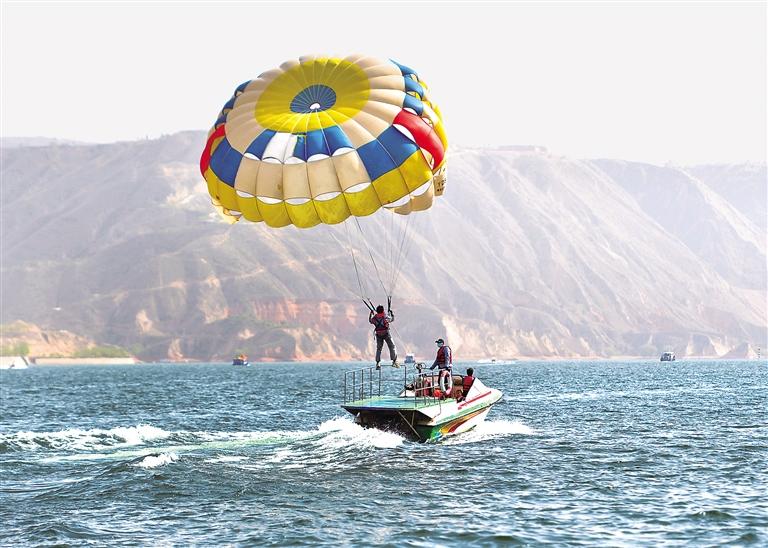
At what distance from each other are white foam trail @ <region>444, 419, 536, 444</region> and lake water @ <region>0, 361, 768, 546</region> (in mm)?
107

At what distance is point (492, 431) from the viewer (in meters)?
40.0

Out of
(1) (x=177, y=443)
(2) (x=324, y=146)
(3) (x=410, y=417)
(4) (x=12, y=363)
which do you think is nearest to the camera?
(2) (x=324, y=146)

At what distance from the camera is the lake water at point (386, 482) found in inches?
875

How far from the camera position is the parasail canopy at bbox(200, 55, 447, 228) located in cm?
3194

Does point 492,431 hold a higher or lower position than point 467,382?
lower

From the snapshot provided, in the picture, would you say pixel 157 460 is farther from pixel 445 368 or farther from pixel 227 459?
pixel 445 368

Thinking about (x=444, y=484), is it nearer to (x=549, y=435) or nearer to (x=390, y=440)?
(x=390, y=440)

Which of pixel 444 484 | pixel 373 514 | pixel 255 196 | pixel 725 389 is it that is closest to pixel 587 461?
pixel 444 484

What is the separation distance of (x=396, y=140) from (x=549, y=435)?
14.4 metres

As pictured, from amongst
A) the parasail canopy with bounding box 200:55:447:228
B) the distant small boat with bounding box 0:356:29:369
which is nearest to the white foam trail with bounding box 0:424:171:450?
the parasail canopy with bounding box 200:55:447:228

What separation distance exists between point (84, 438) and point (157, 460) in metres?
10.5

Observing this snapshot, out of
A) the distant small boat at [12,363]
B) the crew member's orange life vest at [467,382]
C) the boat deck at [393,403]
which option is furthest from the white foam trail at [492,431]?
the distant small boat at [12,363]

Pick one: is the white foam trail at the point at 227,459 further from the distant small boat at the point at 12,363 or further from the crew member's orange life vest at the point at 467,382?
the distant small boat at the point at 12,363

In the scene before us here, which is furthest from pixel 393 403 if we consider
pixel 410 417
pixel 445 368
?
pixel 445 368
